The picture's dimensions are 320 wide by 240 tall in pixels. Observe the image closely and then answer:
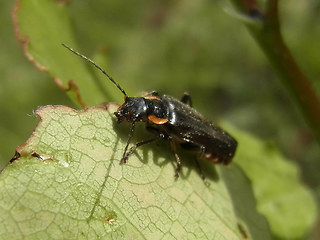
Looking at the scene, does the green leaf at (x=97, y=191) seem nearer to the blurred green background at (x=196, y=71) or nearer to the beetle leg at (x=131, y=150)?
the beetle leg at (x=131, y=150)

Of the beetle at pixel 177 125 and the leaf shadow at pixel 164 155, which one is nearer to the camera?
the leaf shadow at pixel 164 155

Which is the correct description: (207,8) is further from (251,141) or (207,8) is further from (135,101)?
(135,101)

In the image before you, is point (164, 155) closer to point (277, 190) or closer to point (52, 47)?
point (52, 47)

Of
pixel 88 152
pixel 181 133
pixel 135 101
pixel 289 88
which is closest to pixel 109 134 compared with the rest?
pixel 88 152

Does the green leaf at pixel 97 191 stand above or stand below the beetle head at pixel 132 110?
below

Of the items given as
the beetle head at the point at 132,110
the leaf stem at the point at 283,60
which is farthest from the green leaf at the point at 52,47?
the leaf stem at the point at 283,60

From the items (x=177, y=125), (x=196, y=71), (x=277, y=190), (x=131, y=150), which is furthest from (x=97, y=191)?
(x=196, y=71)
